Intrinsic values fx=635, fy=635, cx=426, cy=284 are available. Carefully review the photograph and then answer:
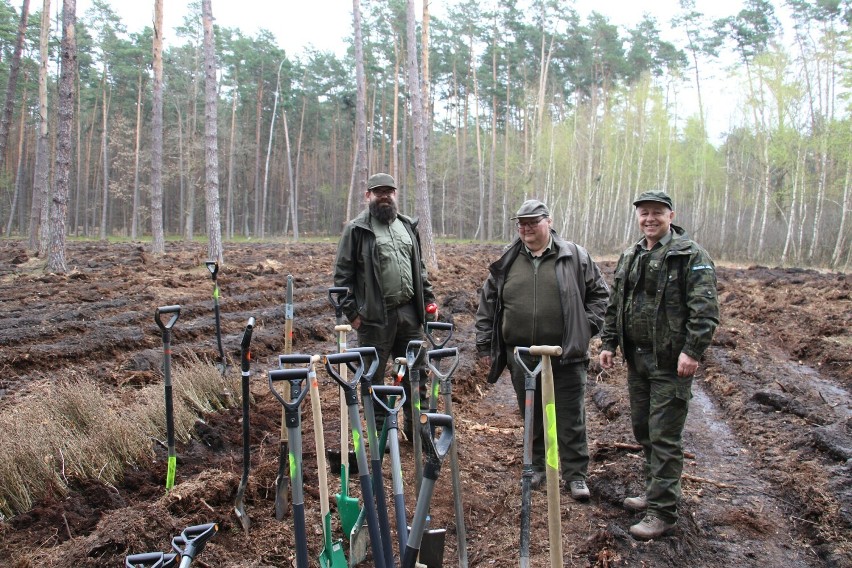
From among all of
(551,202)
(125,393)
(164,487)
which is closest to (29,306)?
(125,393)

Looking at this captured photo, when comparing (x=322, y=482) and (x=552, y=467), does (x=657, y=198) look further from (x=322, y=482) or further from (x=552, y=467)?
(x=322, y=482)

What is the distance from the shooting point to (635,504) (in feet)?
12.5

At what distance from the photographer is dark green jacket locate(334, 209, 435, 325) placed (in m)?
4.57

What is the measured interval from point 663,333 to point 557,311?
0.68m

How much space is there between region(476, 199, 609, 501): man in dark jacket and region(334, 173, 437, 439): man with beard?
72 centimetres

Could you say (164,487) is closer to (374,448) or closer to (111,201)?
(374,448)

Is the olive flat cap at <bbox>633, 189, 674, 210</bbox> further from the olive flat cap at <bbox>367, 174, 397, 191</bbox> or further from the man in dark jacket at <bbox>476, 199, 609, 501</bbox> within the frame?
the olive flat cap at <bbox>367, 174, 397, 191</bbox>

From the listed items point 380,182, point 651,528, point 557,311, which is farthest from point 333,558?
point 380,182

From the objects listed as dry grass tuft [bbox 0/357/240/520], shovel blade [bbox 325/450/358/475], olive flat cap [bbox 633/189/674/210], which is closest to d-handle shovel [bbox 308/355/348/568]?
shovel blade [bbox 325/450/358/475]

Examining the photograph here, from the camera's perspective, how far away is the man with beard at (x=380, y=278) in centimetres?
458

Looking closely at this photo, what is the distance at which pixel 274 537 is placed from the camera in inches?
138

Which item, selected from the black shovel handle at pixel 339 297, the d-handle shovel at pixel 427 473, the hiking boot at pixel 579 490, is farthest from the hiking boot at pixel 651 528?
the black shovel handle at pixel 339 297

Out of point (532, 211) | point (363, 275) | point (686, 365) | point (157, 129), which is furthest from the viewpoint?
point (157, 129)

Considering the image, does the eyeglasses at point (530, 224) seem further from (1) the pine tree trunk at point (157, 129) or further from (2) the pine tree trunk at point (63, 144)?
(1) the pine tree trunk at point (157, 129)
